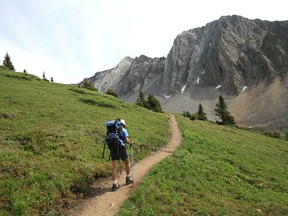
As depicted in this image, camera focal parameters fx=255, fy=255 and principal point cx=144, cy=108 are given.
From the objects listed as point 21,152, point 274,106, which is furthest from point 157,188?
point 274,106

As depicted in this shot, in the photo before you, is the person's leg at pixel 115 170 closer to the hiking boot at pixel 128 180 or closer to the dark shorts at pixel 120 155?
the dark shorts at pixel 120 155

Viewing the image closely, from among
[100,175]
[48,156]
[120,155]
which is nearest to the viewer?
[120,155]

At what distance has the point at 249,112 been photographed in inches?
5871

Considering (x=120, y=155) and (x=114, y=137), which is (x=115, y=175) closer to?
(x=120, y=155)

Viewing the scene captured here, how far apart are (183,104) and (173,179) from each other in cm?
17570

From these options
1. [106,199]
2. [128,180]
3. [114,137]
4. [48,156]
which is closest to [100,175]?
[128,180]

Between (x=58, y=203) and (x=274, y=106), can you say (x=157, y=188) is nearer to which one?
(x=58, y=203)

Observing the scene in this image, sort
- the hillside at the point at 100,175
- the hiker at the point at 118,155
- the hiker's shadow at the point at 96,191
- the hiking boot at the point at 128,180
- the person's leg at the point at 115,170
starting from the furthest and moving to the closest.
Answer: the hiking boot at the point at 128,180
the hiker at the point at 118,155
the person's leg at the point at 115,170
the hiker's shadow at the point at 96,191
the hillside at the point at 100,175

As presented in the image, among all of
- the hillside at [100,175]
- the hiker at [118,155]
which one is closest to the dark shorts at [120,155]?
the hiker at [118,155]

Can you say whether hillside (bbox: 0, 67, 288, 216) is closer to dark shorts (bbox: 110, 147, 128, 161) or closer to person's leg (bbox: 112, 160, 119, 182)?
person's leg (bbox: 112, 160, 119, 182)

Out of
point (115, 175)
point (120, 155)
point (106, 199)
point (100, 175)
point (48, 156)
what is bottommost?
point (106, 199)

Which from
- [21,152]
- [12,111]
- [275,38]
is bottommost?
[21,152]

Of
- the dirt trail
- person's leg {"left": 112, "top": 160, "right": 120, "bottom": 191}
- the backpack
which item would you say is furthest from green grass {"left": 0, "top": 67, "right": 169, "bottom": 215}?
the backpack

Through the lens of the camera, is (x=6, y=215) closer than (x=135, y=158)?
Yes
